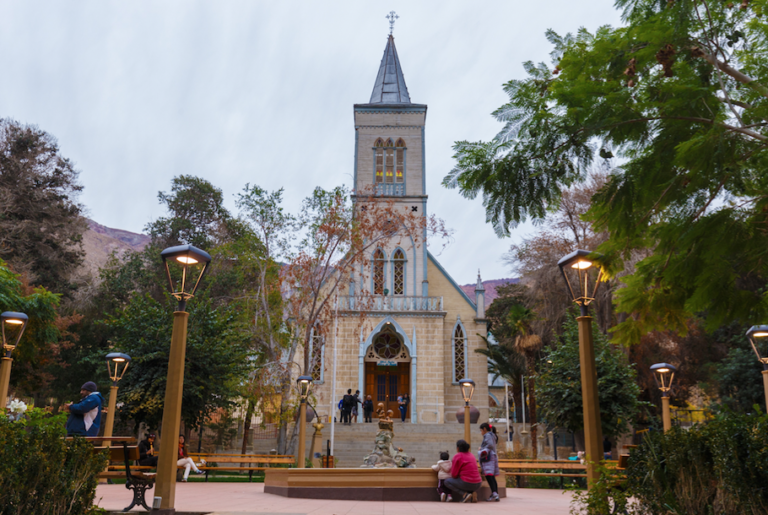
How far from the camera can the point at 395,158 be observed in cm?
3347

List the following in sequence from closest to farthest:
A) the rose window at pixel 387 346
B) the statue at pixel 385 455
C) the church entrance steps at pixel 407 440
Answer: the statue at pixel 385 455, the church entrance steps at pixel 407 440, the rose window at pixel 387 346

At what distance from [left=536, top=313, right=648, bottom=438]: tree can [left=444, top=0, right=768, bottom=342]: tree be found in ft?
41.7

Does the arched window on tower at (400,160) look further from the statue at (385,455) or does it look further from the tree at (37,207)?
the statue at (385,455)

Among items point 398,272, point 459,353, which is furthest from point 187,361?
point 459,353

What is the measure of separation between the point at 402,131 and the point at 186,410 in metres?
21.1

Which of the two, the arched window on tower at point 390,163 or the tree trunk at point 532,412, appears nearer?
the tree trunk at point 532,412

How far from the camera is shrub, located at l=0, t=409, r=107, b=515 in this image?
193 inches

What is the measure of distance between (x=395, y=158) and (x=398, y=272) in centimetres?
664

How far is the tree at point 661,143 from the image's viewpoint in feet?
19.8

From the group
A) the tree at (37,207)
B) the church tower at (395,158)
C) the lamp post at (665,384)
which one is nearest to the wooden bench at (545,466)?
the lamp post at (665,384)

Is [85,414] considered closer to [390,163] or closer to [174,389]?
[174,389]

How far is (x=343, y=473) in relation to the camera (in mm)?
11047

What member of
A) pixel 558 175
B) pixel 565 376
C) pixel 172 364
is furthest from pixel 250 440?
pixel 558 175

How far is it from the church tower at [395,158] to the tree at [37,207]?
49.9ft
